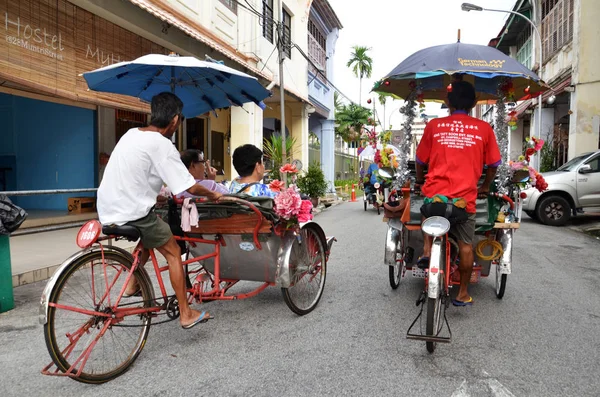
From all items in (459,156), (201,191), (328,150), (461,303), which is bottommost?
(461,303)

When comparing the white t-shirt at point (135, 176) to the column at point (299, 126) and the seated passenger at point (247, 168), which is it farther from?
the column at point (299, 126)

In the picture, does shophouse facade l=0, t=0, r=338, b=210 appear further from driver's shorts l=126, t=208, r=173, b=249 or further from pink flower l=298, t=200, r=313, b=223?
driver's shorts l=126, t=208, r=173, b=249

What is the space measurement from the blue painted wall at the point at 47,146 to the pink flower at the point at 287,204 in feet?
30.6

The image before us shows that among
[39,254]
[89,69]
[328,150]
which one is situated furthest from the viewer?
[328,150]

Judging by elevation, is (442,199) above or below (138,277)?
above

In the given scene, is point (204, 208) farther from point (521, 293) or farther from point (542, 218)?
point (542, 218)

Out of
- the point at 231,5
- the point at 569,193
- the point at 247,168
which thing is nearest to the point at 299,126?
the point at 231,5

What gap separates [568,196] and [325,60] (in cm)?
1794

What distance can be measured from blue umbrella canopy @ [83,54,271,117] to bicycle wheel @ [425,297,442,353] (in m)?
2.78

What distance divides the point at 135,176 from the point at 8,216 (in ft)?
6.59

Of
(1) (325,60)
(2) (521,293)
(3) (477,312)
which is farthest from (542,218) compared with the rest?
(1) (325,60)

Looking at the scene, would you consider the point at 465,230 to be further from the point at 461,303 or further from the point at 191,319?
the point at 191,319

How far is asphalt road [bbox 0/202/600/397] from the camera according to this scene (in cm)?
293

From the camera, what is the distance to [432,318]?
3291 millimetres
